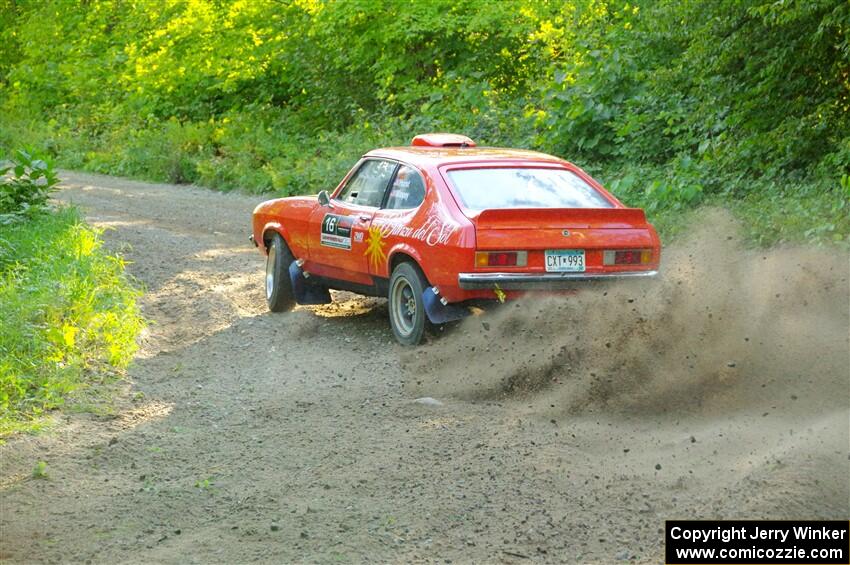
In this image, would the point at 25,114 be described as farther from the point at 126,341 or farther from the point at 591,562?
the point at 591,562

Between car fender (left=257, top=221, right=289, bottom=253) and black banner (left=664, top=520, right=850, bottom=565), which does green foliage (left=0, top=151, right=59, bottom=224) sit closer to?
car fender (left=257, top=221, right=289, bottom=253)

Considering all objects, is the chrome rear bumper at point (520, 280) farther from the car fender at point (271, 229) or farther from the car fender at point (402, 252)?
the car fender at point (271, 229)

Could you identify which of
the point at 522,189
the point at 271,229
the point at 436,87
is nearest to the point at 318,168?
the point at 436,87

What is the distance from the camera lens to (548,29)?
20.8m

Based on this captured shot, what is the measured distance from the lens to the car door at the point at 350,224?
32.2 feet

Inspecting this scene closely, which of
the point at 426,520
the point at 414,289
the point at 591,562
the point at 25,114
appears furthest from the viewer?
the point at 25,114

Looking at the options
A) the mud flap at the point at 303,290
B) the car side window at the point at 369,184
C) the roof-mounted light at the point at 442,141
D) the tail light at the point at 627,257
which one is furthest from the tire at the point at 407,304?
the roof-mounted light at the point at 442,141

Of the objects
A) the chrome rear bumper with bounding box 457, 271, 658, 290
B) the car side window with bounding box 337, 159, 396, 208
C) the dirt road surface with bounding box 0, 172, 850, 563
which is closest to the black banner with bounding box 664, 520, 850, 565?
the dirt road surface with bounding box 0, 172, 850, 563

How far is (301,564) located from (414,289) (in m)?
4.15

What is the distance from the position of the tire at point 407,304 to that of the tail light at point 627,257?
1357 mm

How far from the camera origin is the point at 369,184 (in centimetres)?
1009

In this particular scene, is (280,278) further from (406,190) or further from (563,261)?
(563,261)

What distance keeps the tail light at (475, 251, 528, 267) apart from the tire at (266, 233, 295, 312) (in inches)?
120

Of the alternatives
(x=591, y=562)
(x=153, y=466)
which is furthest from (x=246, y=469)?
(x=591, y=562)
